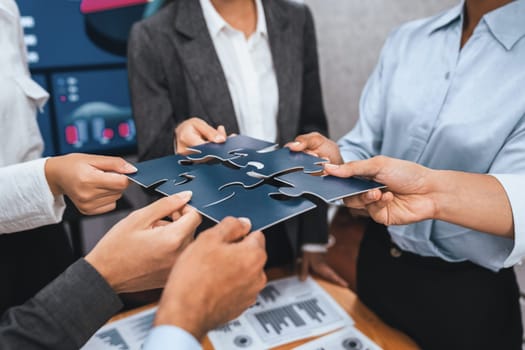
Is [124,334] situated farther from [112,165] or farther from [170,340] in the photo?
[170,340]

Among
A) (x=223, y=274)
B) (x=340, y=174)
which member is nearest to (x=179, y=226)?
(x=223, y=274)

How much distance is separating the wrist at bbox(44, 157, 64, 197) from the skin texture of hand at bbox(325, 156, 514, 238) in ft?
2.28

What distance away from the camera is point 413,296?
4.26ft

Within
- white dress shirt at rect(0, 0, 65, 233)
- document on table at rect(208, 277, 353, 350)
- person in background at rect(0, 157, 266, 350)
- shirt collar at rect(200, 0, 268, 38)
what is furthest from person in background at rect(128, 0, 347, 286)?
person in background at rect(0, 157, 266, 350)

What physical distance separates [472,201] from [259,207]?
0.54 metres

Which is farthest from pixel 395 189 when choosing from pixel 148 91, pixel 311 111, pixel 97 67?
pixel 97 67

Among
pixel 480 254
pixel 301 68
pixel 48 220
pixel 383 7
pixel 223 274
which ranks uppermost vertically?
pixel 383 7

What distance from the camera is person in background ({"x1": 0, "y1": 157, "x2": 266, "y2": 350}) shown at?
68cm

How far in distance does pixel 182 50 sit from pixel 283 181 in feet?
3.20

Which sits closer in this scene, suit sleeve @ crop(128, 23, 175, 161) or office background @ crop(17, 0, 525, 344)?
suit sleeve @ crop(128, 23, 175, 161)

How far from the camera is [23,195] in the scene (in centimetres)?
107

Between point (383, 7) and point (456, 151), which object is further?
point (383, 7)

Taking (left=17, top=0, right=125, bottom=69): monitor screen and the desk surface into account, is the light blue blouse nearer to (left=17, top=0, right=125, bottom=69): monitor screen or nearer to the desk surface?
the desk surface

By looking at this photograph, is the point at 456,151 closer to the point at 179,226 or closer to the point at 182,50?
the point at 179,226
